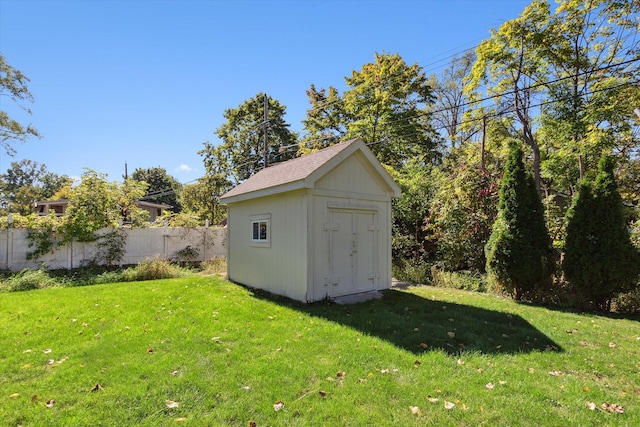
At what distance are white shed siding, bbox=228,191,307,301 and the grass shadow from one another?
57 cm

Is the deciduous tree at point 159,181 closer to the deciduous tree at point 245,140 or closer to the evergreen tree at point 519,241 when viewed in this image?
the deciduous tree at point 245,140

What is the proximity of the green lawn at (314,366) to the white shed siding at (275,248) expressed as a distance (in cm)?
94

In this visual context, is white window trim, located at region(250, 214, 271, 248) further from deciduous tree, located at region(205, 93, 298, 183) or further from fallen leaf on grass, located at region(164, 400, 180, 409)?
deciduous tree, located at region(205, 93, 298, 183)

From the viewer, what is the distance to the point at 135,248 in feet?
41.7

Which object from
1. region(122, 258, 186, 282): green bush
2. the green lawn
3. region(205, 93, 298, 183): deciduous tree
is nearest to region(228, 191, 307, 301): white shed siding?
the green lawn

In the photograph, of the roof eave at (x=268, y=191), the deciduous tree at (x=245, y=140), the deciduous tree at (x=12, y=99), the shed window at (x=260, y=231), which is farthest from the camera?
the deciduous tree at (x=245, y=140)

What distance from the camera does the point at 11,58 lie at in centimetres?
1360

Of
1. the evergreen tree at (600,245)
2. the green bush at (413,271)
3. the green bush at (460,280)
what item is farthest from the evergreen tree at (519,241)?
the green bush at (413,271)

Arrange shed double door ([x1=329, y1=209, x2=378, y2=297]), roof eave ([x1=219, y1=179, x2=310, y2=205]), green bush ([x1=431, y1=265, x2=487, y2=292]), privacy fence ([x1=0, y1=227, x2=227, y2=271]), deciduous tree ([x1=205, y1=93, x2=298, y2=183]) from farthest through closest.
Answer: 1. deciduous tree ([x1=205, y1=93, x2=298, y2=183])
2. privacy fence ([x1=0, y1=227, x2=227, y2=271])
3. green bush ([x1=431, y1=265, x2=487, y2=292])
4. shed double door ([x1=329, y1=209, x2=378, y2=297])
5. roof eave ([x1=219, y1=179, x2=310, y2=205])

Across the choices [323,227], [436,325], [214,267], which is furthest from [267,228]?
[214,267]

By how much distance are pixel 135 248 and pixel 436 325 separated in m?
11.7

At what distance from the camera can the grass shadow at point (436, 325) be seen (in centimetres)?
441

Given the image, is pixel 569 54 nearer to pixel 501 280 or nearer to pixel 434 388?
pixel 501 280

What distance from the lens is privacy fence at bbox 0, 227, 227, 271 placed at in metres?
10.6
